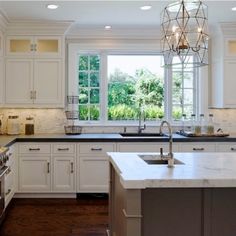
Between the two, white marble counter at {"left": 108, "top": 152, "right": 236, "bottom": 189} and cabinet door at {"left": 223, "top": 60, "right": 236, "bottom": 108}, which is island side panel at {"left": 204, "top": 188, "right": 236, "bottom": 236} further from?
cabinet door at {"left": 223, "top": 60, "right": 236, "bottom": 108}

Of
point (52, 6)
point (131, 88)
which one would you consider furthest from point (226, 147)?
point (52, 6)

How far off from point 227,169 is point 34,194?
131 inches

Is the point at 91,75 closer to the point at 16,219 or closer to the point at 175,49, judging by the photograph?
the point at 16,219

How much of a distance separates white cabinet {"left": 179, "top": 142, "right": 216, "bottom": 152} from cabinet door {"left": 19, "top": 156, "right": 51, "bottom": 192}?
1883 mm

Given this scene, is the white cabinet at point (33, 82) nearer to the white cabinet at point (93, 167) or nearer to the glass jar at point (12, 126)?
the glass jar at point (12, 126)

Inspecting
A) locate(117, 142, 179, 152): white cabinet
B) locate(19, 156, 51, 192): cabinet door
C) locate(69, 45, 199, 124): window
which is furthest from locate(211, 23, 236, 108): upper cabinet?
locate(19, 156, 51, 192): cabinet door

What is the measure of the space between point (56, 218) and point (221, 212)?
2392 mm

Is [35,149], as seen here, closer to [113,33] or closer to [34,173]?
[34,173]

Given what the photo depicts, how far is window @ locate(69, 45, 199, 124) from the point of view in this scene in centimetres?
602

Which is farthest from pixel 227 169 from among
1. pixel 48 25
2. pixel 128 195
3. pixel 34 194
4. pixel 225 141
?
pixel 48 25

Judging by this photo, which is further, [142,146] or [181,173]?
[142,146]

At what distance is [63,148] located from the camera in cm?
518

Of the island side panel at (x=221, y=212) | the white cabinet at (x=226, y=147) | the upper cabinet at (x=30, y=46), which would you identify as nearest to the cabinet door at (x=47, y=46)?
the upper cabinet at (x=30, y=46)

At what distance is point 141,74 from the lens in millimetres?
6086
